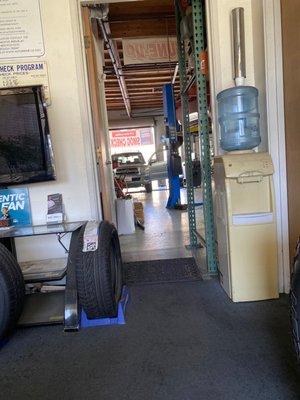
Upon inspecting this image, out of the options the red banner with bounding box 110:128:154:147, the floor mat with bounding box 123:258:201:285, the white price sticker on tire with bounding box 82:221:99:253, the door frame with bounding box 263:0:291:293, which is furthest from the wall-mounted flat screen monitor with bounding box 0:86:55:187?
the red banner with bounding box 110:128:154:147

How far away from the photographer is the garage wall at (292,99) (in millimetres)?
1895

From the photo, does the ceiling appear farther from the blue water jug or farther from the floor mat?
the floor mat

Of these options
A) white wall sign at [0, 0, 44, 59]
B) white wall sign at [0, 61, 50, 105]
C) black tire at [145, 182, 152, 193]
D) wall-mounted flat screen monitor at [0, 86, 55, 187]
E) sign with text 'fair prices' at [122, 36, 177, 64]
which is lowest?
black tire at [145, 182, 152, 193]

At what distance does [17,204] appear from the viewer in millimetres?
2434

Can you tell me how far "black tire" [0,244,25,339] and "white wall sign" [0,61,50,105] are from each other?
49.2 inches

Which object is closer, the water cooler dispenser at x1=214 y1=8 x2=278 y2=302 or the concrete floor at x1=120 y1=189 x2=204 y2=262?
the water cooler dispenser at x1=214 y1=8 x2=278 y2=302

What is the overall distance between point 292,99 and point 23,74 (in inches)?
74.7

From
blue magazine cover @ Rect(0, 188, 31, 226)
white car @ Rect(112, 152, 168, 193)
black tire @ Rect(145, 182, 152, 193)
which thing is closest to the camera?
blue magazine cover @ Rect(0, 188, 31, 226)

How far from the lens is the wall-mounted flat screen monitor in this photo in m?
2.13

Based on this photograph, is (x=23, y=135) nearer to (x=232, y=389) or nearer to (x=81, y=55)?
(x=81, y=55)

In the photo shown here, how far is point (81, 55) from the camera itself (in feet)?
7.68

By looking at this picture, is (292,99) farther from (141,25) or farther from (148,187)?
(148,187)

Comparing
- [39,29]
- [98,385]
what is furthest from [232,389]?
[39,29]

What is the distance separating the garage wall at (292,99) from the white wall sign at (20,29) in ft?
5.60
